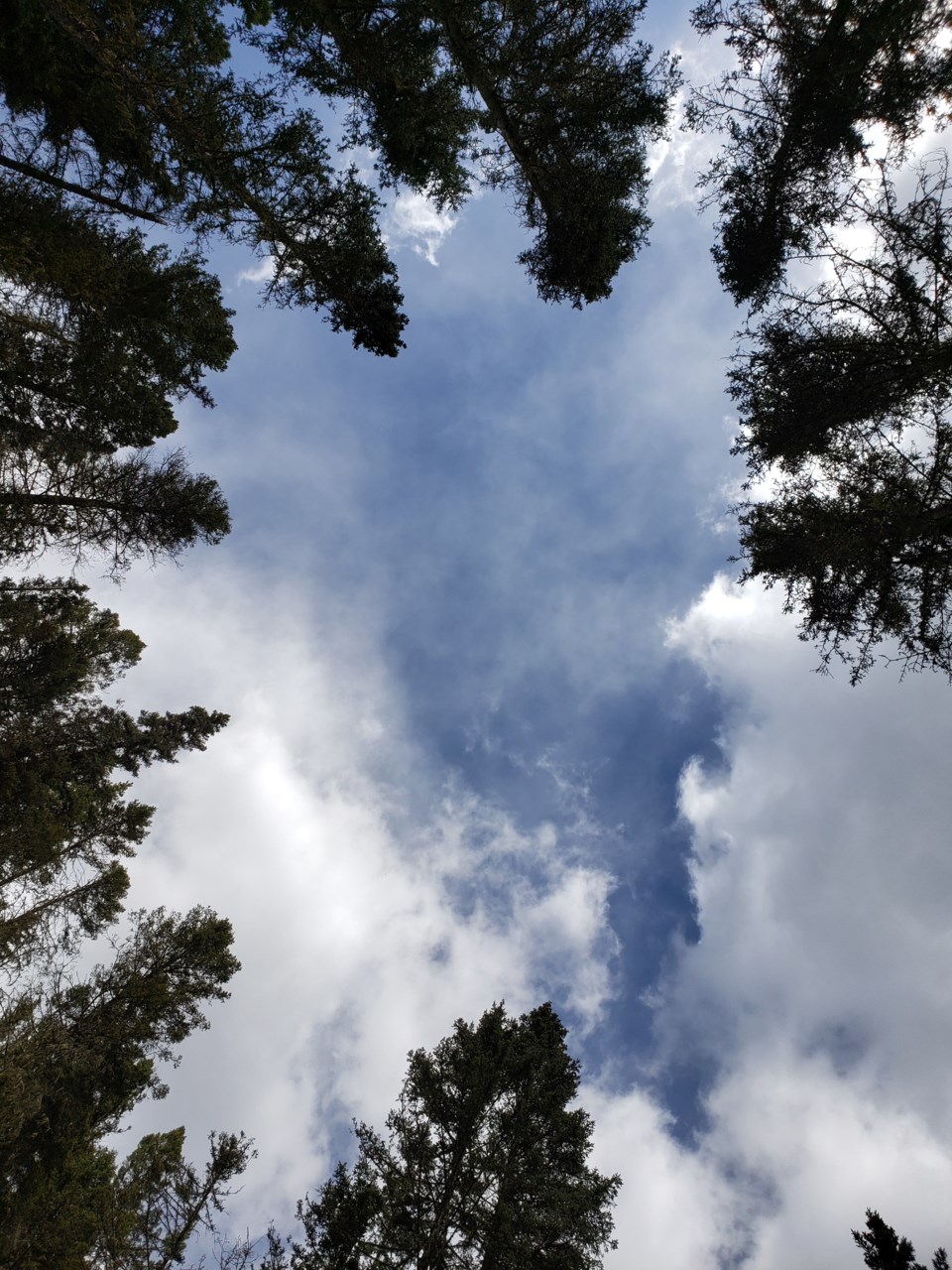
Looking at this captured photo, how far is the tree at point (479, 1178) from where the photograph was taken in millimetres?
9344

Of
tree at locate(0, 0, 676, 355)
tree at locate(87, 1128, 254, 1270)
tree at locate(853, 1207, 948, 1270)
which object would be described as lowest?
tree at locate(87, 1128, 254, 1270)

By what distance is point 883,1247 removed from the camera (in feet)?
22.7

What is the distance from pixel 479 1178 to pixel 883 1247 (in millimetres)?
6585

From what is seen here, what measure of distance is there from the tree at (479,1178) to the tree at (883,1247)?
196 inches

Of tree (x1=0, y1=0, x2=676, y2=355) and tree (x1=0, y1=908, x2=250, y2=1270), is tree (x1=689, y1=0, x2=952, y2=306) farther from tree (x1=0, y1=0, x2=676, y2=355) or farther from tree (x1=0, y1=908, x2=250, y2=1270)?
tree (x1=0, y1=908, x2=250, y2=1270)

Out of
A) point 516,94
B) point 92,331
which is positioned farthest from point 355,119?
point 92,331

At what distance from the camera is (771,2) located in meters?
7.75

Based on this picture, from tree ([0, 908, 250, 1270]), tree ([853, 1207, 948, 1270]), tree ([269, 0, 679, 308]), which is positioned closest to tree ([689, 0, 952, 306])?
tree ([269, 0, 679, 308])

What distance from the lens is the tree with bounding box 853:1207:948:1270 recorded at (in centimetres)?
680

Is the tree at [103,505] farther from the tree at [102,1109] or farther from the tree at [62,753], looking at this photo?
the tree at [102,1109]

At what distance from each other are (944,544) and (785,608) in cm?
229

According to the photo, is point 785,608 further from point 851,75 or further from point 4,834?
point 4,834

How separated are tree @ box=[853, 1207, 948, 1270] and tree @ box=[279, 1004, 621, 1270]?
A: 4.98m

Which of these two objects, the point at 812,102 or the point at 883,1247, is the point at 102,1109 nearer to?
the point at 883,1247
